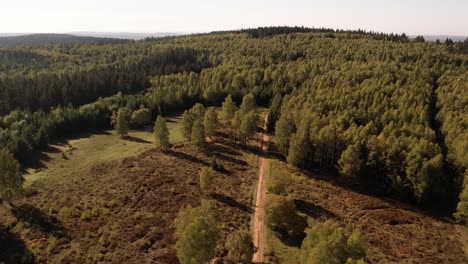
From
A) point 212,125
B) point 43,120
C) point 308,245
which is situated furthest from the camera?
point 43,120

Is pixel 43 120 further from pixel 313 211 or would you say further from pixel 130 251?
pixel 313 211

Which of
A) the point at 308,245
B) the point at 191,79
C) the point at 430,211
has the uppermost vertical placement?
the point at 191,79

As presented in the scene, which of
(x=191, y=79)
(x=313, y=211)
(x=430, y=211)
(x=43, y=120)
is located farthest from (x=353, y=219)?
(x=191, y=79)

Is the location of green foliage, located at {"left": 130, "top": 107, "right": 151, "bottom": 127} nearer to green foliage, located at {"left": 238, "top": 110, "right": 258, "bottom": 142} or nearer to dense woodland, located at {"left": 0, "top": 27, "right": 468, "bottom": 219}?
dense woodland, located at {"left": 0, "top": 27, "right": 468, "bottom": 219}

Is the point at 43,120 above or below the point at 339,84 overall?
below

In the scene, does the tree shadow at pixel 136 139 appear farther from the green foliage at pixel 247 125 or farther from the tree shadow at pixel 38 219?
the tree shadow at pixel 38 219
